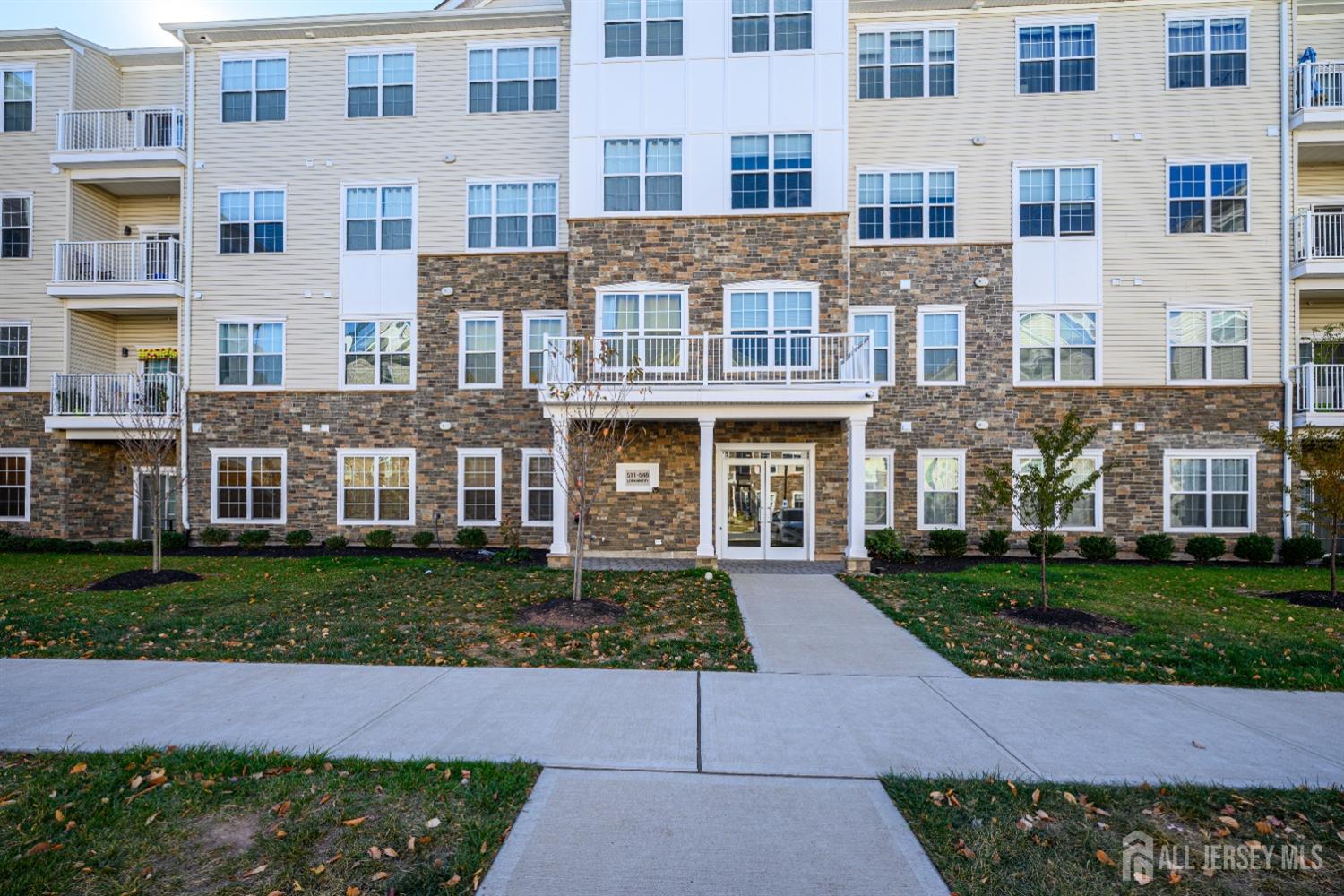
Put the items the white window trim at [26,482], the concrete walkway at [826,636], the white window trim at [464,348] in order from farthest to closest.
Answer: the white window trim at [26,482]
the white window trim at [464,348]
the concrete walkway at [826,636]

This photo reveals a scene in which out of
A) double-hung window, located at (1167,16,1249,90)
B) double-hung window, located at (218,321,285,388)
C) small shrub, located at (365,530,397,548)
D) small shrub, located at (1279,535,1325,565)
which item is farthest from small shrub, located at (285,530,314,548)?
double-hung window, located at (1167,16,1249,90)

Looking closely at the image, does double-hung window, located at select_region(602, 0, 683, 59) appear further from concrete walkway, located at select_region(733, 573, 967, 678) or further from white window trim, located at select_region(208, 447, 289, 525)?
white window trim, located at select_region(208, 447, 289, 525)

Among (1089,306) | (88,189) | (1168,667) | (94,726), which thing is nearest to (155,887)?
(94,726)

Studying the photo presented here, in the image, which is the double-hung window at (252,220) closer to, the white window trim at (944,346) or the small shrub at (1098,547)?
the white window trim at (944,346)

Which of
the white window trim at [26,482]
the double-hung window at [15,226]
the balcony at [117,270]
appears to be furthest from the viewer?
the double-hung window at [15,226]

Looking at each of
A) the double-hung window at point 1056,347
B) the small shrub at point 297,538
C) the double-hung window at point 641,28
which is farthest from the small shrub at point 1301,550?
Answer: the small shrub at point 297,538

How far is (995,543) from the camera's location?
14781 mm

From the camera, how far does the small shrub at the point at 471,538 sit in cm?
1562

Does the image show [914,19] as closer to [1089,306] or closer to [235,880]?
[1089,306]

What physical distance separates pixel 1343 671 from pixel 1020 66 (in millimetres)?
14493

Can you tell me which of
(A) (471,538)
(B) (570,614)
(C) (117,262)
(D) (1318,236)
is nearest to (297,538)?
(A) (471,538)

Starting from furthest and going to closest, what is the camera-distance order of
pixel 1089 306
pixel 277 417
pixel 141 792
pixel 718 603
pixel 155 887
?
pixel 277 417, pixel 1089 306, pixel 718 603, pixel 141 792, pixel 155 887

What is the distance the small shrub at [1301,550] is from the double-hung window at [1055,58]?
11.2 metres

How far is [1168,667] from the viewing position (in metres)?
6.68
